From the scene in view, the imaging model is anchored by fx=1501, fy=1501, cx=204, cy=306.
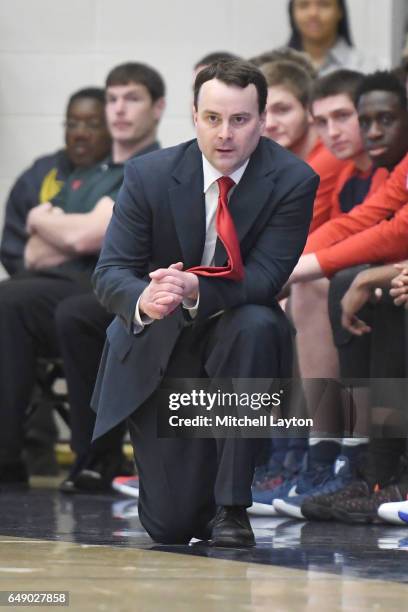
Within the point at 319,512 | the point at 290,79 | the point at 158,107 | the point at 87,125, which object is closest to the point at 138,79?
the point at 158,107

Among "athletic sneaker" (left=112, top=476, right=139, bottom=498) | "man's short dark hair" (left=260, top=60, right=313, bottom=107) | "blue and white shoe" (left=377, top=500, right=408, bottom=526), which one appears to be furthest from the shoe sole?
"man's short dark hair" (left=260, top=60, right=313, bottom=107)

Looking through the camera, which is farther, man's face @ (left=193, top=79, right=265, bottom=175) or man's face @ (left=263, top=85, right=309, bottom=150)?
man's face @ (left=263, top=85, right=309, bottom=150)

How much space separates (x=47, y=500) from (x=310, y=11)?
2462 mm

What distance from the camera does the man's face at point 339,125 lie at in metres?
4.92

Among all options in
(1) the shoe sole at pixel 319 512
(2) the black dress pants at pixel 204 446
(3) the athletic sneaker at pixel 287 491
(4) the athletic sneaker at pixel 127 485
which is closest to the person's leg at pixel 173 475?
(2) the black dress pants at pixel 204 446

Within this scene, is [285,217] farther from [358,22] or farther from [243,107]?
[358,22]

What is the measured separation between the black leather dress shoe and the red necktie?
1.76ft

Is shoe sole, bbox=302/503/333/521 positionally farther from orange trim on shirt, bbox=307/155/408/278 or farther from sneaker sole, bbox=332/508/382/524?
orange trim on shirt, bbox=307/155/408/278

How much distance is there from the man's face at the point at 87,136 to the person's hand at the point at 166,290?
2.53m

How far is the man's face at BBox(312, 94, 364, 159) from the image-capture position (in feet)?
16.1

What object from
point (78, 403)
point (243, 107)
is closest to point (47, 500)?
point (78, 403)

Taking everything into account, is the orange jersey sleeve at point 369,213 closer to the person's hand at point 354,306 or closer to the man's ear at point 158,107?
the person's hand at point 354,306

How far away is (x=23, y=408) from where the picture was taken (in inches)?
215

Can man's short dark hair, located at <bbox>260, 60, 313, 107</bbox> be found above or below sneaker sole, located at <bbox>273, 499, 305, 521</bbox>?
above
